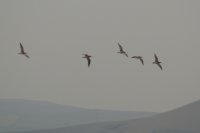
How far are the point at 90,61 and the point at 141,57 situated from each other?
34.5ft

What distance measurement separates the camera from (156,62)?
78500 millimetres

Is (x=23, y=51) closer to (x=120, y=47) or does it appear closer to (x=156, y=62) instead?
(x=120, y=47)

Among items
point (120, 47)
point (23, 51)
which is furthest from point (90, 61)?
point (23, 51)

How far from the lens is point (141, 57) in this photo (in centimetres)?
8169

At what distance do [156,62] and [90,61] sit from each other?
38.3ft

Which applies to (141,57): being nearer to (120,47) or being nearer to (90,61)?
(120,47)

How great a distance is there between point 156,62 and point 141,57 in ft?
13.3

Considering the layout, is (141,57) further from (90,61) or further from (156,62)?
(90,61)

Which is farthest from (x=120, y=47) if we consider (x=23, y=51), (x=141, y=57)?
(x=23, y=51)

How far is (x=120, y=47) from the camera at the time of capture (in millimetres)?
80500

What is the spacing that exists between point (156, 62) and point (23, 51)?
926 inches

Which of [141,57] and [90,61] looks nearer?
[90,61]

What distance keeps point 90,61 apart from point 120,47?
7.05m

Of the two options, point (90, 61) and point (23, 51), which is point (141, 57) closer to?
point (90, 61)
